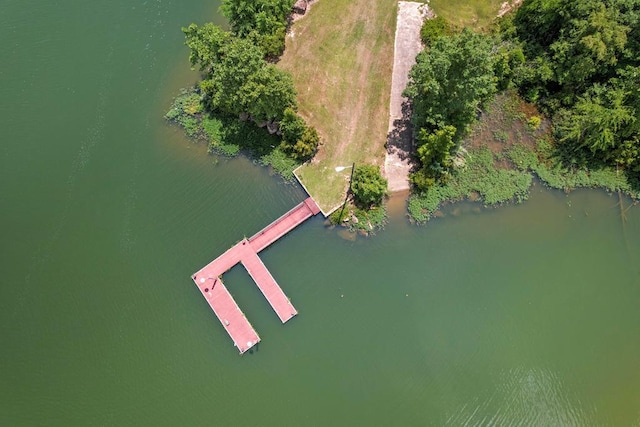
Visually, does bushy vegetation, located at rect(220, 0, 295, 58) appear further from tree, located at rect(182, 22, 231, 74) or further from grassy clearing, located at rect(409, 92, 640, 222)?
grassy clearing, located at rect(409, 92, 640, 222)

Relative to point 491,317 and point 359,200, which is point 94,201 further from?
point 491,317

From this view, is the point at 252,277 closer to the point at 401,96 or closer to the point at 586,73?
the point at 401,96

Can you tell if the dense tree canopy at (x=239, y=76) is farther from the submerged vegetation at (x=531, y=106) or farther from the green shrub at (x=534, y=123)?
the green shrub at (x=534, y=123)

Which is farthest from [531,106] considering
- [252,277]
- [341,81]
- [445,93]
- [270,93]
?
[252,277]

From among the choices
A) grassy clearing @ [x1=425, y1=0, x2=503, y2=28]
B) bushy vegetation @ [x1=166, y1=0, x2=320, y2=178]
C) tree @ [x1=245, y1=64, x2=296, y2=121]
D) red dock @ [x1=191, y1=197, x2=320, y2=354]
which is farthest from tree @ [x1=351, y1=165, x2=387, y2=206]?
grassy clearing @ [x1=425, y1=0, x2=503, y2=28]

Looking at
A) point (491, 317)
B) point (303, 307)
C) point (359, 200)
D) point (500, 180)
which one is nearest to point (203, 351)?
point (303, 307)

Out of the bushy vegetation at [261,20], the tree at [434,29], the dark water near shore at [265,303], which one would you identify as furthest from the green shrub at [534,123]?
the bushy vegetation at [261,20]

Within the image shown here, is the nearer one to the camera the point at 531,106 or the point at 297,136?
the point at 297,136
